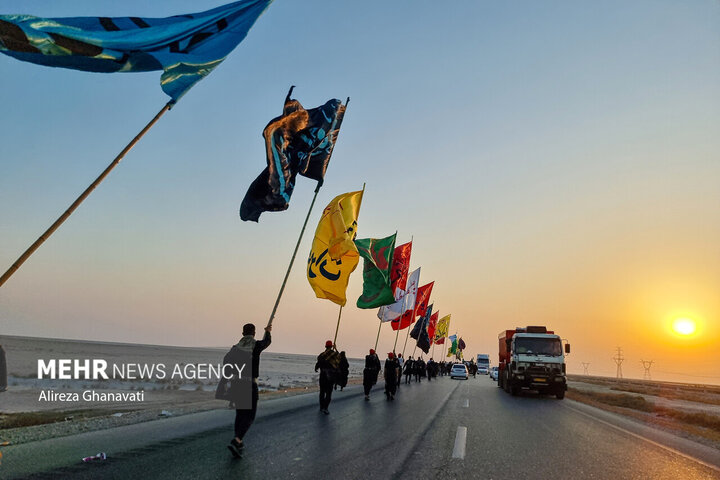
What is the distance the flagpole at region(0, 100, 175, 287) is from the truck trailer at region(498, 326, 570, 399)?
69.5ft

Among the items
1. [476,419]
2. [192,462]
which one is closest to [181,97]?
[192,462]

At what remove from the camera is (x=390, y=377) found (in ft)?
61.8

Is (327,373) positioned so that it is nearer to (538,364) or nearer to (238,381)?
(238,381)

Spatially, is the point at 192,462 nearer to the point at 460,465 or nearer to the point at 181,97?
the point at 460,465

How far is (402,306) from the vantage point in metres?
27.1

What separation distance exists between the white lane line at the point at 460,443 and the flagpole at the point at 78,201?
6.46m

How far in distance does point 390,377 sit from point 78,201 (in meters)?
15.1

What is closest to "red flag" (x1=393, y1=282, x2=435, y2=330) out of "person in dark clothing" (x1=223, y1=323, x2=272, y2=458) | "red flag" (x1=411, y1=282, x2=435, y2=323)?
"red flag" (x1=411, y1=282, x2=435, y2=323)

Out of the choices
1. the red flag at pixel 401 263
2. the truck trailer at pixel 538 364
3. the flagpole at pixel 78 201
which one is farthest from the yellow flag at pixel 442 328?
the flagpole at pixel 78 201

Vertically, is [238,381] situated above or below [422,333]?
below

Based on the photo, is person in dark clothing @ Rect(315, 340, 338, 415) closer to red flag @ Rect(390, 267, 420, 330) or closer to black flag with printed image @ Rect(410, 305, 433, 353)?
red flag @ Rect(390, 267, 420, 330)

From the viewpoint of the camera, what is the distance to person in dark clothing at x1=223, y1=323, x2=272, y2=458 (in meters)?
6.65

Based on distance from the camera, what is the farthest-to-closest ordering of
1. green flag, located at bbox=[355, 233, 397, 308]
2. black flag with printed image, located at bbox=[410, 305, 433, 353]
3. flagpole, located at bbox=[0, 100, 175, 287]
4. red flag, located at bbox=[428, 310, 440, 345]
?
1. red flag, located at bbox=[428, 310, 440, 345]
2. black flag with printed image, located at bbox=[410, 305, 433, 353]
3. green flag, located at bbox=[355, 233, 397, 308]
4. flagpole, located at bbox=[0, 100, 175, 287]

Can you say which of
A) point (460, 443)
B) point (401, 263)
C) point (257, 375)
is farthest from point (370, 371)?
point (257, 375)
